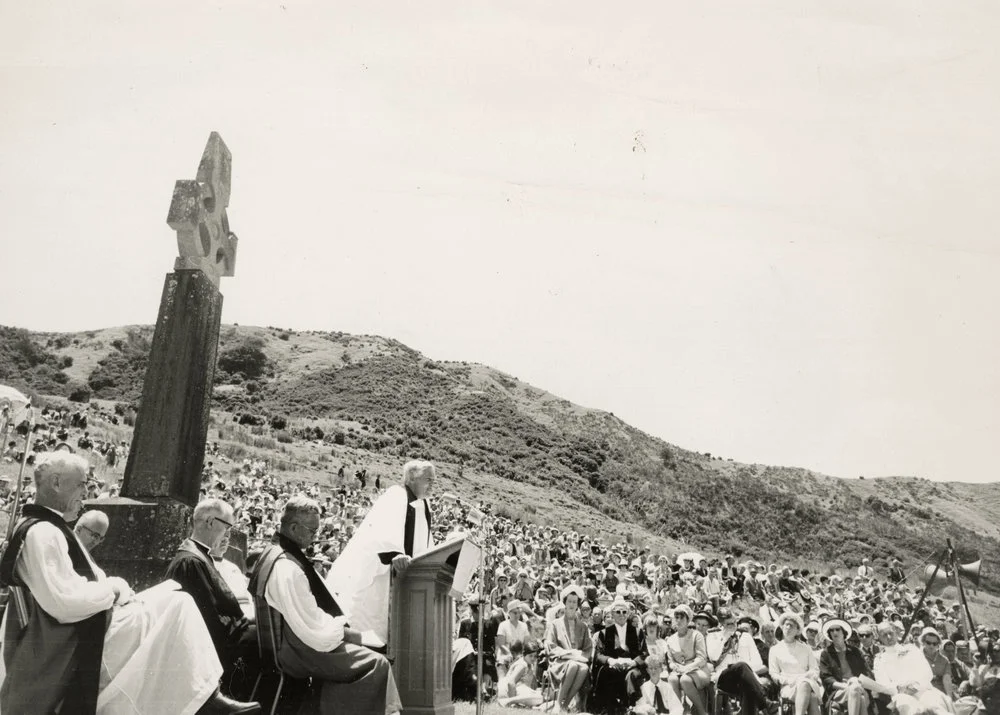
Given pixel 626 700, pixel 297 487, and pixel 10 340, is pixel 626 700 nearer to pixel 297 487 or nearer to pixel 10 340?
pixel 297 487

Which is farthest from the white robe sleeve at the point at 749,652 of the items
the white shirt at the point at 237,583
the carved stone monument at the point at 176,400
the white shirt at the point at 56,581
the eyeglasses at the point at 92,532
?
the white shirt at the point at 56,581

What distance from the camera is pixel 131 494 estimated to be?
5805 millimetres

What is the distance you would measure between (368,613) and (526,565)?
1741 cm

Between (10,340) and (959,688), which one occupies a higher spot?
(10,340)

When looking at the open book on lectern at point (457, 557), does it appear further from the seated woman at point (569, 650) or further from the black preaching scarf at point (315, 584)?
the seated woman at point (569, 650)

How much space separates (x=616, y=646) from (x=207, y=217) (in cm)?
595

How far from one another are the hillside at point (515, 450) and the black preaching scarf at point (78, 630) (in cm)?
3573

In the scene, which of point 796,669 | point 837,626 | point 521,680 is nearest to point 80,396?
point 521,680

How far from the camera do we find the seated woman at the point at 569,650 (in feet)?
29.3

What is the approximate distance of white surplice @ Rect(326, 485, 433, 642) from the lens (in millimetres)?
5035

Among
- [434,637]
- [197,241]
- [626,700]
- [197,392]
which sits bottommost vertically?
[626,700]

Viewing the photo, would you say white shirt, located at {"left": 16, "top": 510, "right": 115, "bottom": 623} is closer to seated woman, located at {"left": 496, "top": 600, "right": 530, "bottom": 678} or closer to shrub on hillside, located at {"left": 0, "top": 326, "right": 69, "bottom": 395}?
seated woman, located at {"left": 496, "top": 600, "right": 530, "bottom": 678}

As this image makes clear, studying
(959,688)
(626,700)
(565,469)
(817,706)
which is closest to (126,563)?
(626,700)

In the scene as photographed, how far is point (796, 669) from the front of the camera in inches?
340
